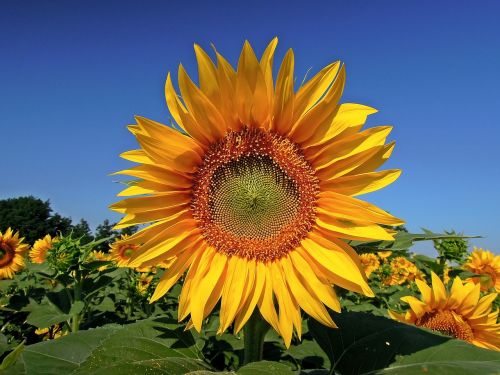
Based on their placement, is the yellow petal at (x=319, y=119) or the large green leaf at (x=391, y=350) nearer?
the large green leaf at (x=391, y=350)

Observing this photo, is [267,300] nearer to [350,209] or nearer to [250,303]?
[250,303]

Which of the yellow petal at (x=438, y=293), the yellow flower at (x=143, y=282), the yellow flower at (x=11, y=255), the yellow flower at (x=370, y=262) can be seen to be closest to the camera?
the yellow petal at (x=438, y=293)

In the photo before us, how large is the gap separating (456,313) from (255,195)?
2099 millimetres

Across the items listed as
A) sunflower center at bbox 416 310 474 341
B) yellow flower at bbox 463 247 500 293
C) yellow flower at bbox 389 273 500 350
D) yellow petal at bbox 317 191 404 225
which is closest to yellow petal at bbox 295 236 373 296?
yellow petal at bbox 317 191 404 225

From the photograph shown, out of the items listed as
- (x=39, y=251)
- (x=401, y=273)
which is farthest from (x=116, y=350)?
(x=39, y=251)

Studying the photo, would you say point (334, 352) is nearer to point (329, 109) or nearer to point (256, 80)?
point (329, 109)

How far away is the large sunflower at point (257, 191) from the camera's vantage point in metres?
1.87

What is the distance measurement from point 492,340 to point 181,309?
253 centimetres

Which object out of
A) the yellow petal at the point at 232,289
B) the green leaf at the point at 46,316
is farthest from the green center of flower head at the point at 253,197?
the green leaf at the point at 46,316

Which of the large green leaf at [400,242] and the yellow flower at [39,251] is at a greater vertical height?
the yellow flower at [39,251]

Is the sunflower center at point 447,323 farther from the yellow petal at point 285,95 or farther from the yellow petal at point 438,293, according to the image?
the yellow petal at point 285,95

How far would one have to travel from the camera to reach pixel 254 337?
196 cm

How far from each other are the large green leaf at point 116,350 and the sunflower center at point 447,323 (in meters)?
2.04

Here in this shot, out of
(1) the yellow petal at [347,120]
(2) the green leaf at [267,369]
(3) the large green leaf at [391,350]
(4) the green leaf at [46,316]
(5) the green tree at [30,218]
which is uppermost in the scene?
(5) the green tree at [30,218]
